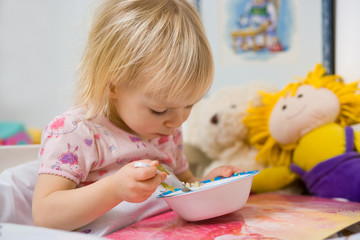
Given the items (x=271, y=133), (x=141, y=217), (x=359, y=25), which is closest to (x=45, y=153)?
(x=141, y=217)

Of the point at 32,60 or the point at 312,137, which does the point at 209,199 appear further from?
the point at 32,60

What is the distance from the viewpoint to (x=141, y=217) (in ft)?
2.12

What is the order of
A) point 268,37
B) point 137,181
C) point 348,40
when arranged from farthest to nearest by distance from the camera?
point 268,37, point 348,40, point 137,181

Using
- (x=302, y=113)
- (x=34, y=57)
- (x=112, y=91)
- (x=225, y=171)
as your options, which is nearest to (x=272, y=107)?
(x=302, y=113)

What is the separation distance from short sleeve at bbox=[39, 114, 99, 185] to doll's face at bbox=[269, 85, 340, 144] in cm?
46

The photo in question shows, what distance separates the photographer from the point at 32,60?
1823 mm

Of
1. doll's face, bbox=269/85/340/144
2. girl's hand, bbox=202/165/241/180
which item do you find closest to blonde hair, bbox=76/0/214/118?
girl's hand, bbox=202/165/241/180

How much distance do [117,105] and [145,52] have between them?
0.12 metres

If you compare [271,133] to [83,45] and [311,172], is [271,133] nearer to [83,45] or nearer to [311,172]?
[311,172]

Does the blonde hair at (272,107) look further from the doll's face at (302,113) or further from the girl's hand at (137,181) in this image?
the girl's hand at (137,181)

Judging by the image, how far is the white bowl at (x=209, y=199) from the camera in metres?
0.54

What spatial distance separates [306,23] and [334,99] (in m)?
0.49

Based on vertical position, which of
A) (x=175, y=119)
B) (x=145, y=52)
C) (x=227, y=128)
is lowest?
(x=227, y=128)

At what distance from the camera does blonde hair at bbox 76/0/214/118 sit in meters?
0.60
